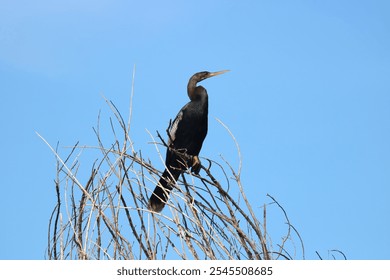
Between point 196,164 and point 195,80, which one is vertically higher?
point 195,80

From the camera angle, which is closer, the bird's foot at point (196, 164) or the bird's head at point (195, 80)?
the bird's foot at point (196, 164)

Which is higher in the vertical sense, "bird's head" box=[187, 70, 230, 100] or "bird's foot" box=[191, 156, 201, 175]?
"bird's head" box=[187, 70, 230, 100]

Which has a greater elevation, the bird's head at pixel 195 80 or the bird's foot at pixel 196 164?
the bird's head at pixel 195 80

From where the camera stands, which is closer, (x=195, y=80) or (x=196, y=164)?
(x=196, y=164)

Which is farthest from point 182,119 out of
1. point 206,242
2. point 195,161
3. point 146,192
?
point 206,242

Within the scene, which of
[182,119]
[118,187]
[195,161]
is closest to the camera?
[118,187]

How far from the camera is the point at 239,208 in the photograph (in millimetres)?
2730

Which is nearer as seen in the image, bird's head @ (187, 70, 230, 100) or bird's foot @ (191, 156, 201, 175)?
bird's foot @ (191, 156, 201, 175)

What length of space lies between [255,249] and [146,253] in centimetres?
48

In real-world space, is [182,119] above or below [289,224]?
above
